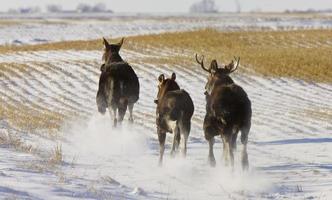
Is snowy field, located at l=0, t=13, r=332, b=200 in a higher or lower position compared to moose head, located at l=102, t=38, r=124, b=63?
lower

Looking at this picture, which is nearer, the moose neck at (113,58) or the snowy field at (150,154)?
Result: the snowy field at (150,154)

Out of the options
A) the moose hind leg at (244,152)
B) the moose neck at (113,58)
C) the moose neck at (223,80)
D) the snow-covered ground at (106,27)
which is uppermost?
the moose neck at (223,80)

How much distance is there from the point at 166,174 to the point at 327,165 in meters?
2.49

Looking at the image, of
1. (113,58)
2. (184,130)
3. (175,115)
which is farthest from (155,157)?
(113,58)

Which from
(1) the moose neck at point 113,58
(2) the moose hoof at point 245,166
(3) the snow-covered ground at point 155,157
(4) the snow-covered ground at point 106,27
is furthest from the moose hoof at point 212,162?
(4) the snow-covered ground at point 106,27

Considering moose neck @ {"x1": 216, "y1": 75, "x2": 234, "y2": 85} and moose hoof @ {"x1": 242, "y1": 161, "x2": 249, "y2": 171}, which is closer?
moose hoof @ {"x1": 242, "y1": 161, "x2": 249, "y2": 171}

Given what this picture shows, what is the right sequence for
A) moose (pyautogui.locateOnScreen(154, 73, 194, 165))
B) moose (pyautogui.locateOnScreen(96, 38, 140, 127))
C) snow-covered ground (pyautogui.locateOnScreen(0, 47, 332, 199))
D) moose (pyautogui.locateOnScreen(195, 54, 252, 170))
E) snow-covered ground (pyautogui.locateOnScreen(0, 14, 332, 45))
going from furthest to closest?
snow-covered ground (pyautogui.locateOnScreen(0, 14, 332, 45)) → moose (pyautogui.locateOnScreen(96, 38, 140, 127)) → moose (pyautogui.locateOnScreen(154, 73, 194, 165)) → moose (pyautogui.locateOnScreen(195, 54, 252, 170)) → snow-covered ground (pyautogui.locateOnScreen(0, 47, 332, 199))

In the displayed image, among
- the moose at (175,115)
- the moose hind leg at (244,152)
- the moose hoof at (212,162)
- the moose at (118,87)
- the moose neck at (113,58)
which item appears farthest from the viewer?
the moose neck at (113,58)

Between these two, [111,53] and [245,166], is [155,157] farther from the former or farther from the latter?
[111,53]

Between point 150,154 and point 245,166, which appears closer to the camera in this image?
point 245,166

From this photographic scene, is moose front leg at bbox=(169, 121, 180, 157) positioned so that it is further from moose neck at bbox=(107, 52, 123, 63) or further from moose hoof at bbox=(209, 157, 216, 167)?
moose neck at bbox=(107, 52, 123, 63)

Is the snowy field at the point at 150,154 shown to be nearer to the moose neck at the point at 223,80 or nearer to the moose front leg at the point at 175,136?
the moose front leg at the point at 175,136

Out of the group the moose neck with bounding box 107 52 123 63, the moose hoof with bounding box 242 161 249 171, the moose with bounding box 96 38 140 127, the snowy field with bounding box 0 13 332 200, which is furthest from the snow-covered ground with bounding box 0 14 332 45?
the moose hoof with bounding box 242 161 249 171

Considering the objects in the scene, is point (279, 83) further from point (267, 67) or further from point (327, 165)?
point (327, 165)
